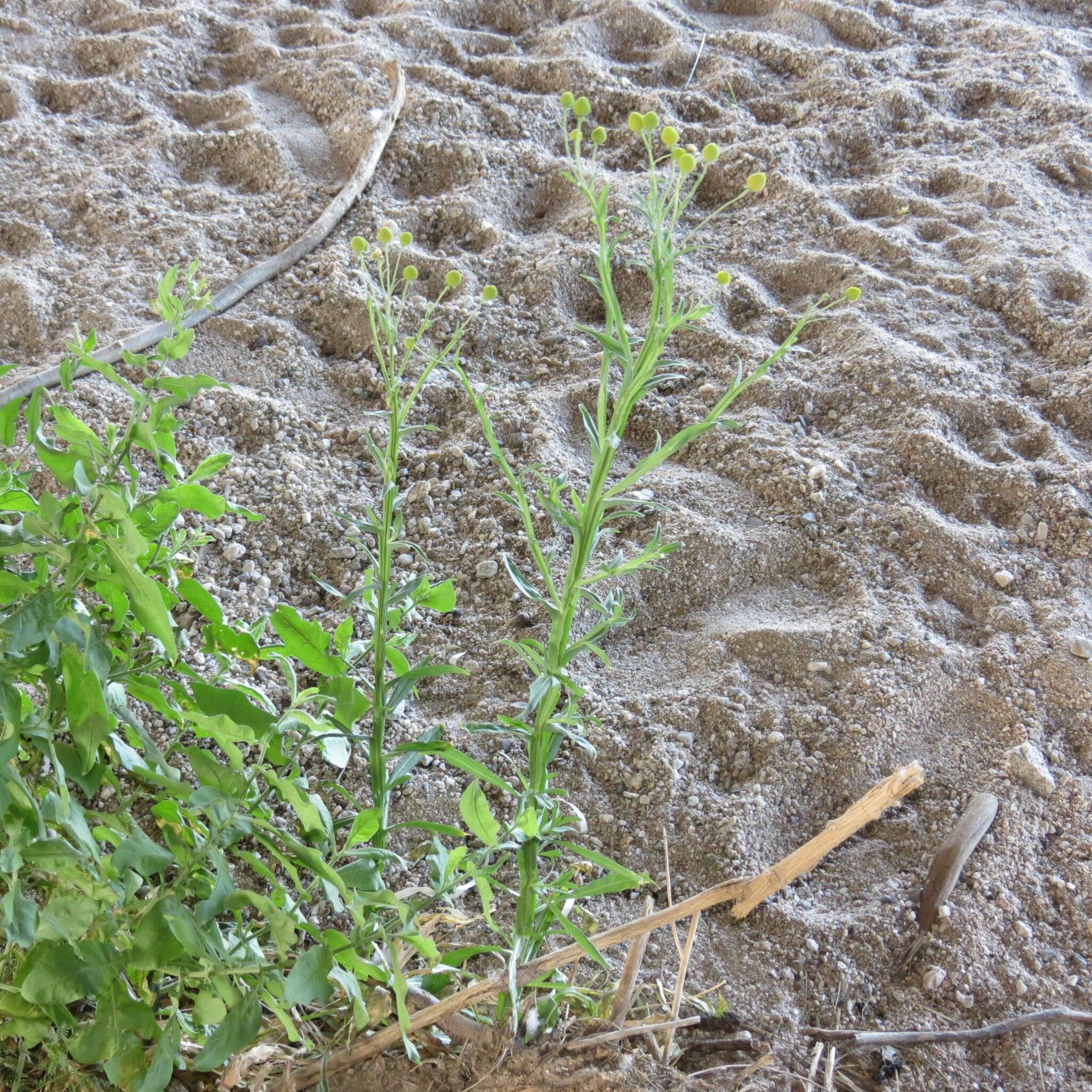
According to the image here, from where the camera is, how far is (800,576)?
1.90 m

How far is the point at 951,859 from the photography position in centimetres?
147

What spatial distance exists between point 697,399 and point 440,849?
1.28m

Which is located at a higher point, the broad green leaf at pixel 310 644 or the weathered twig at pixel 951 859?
the broad green leaf at pixel 310 644

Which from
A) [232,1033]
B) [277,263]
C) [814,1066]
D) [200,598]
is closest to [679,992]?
[814,1066]

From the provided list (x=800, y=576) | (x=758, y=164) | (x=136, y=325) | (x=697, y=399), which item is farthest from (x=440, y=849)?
(x=758, y=164)

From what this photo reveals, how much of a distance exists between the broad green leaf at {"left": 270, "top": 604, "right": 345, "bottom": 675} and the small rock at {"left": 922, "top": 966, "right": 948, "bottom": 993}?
0.85 meters

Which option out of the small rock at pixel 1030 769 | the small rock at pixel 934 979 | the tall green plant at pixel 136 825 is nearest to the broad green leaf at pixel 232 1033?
the tall green plant at pixel 136 825

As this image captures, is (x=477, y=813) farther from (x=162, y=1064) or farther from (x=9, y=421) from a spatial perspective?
(x=9, y=421)

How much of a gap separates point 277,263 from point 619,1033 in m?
1.88

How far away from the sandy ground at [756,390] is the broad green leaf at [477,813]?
1.49ft

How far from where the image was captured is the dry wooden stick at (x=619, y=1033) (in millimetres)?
1069

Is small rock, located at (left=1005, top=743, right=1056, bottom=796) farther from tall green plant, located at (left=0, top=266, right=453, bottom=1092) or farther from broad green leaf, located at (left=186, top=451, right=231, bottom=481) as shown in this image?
broad green leaf, located at (left=186, top=451, right=231, bottom=481)

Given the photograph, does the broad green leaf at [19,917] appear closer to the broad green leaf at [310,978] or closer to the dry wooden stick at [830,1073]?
the broad green leaf at [310,978]

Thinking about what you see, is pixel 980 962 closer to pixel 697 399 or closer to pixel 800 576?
pixel 800 576
